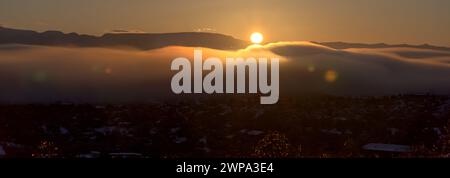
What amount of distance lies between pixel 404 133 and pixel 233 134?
Result: 18935 mm

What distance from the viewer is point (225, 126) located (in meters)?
80.4

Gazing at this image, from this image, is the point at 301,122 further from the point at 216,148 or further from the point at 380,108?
the point at 216,148

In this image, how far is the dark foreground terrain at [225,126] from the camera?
56.2 metres

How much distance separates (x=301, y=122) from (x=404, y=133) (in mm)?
20051

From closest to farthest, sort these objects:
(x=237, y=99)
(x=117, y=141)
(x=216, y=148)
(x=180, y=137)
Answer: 1. (x=216, y=148)
2. (x=117, y=141)
3. (x=180, y=137)
4. (x=237, y=99)

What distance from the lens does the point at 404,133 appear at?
66.4m

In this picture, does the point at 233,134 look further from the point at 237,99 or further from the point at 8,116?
the point at 237,99

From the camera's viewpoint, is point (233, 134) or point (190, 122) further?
point (190, 122)

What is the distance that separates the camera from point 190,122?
8256cm

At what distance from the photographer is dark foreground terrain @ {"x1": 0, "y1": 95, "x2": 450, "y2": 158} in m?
56.2
